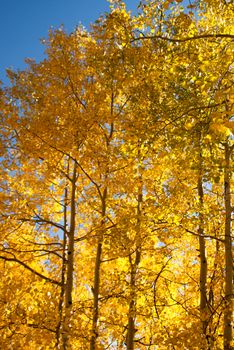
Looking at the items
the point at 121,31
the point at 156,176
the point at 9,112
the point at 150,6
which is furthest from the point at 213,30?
the point at 9,112

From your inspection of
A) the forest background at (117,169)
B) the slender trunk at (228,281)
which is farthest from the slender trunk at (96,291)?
the slender trunk at (228,281)

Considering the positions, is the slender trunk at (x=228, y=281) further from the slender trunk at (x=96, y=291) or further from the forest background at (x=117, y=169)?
the slender trunk at (x=96, y=291)

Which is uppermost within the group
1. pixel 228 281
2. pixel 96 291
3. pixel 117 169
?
pixel 117 169

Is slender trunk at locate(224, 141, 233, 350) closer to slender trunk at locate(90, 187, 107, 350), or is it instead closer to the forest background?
the forest background

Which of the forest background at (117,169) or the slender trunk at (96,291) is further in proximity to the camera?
the slender trunk at (96,291)

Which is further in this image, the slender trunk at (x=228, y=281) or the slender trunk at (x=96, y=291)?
the slender trunk at (x=96, y=291)

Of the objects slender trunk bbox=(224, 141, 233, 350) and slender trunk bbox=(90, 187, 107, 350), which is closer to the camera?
slender trunk bbox=(224, 141, 233, 350)

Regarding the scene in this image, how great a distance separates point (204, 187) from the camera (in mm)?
8773

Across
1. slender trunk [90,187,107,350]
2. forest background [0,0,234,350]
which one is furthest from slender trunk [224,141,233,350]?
slender trunk [90,187,107,350]

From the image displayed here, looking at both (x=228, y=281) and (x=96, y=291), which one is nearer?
(x=228, y=281)

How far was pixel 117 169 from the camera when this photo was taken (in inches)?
293

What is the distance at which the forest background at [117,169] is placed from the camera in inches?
218

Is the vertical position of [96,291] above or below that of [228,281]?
below

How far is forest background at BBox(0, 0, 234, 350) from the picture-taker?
5.53 metres
